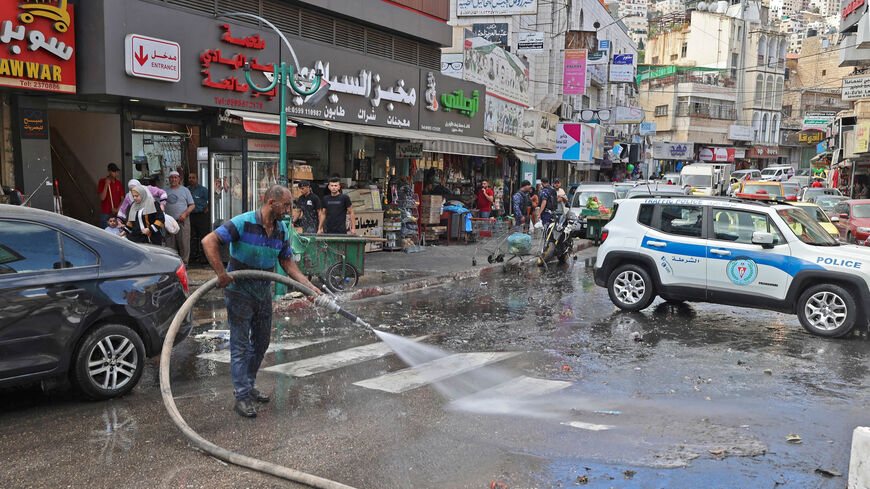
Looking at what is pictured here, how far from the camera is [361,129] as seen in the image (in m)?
16.9

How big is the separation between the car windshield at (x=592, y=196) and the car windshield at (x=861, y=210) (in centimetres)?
700

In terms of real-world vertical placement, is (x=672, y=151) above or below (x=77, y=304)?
above

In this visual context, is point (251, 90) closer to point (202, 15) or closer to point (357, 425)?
point (202, 15)

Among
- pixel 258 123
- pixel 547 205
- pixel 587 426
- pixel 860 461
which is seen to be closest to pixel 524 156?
pixel 547 205

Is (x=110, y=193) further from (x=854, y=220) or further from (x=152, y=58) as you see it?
(x=854, y=220)

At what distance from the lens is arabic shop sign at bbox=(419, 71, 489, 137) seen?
21031mm

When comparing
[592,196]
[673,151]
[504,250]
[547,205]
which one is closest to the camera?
[504,250]

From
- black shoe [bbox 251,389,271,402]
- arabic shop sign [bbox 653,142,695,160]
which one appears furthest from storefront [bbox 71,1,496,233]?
arabic shop sign [bbox 653,142,695,160]

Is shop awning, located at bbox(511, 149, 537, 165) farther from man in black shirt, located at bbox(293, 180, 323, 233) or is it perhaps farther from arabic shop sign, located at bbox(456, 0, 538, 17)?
man in black shirt, located at bbox(293, 180, 323, 233)

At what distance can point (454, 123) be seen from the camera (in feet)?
74.2

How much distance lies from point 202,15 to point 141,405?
9.70 metres

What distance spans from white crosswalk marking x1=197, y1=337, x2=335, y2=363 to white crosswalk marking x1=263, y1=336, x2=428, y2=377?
419 millimetres

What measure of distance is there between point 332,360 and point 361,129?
1008 cm

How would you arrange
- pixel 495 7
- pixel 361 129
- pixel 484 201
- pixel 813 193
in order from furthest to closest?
pixel 495 7
pixel 813 193
pixel 484 201
pixel 361 129
